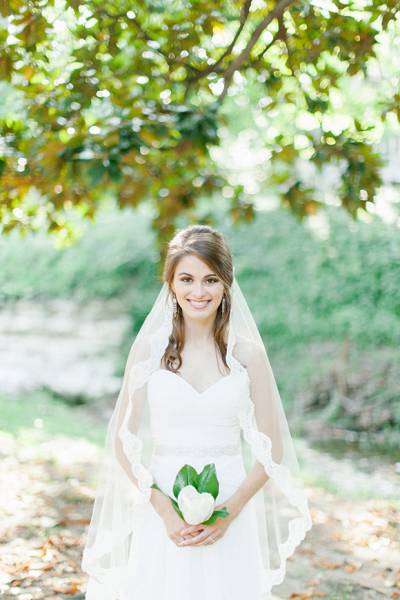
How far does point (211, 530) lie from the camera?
241cm

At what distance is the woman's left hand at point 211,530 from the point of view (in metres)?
2.38

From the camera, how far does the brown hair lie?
258 centimetres

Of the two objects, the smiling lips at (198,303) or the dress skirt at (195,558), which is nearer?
the dress skirt at (195,558)

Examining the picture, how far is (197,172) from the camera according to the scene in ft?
19.1

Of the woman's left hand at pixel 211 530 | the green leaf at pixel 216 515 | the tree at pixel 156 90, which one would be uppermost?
the tree at pixel 156 90

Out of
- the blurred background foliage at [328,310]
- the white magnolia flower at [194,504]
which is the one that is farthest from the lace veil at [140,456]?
the blurred background foliage at [328,310]

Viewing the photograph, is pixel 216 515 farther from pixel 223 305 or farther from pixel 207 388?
pixel 223 305

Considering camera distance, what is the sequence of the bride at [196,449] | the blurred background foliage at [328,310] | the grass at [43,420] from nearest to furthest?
the bride at [196,449]
the grass at [43,420]
the blurred background foliage at [328,310]

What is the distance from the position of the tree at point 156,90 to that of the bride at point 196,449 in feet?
4.88

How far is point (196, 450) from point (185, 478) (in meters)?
0.20

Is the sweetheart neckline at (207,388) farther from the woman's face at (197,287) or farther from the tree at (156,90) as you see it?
the tree at (156,90)

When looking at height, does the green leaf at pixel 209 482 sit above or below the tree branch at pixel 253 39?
below

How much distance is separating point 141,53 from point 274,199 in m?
5.53

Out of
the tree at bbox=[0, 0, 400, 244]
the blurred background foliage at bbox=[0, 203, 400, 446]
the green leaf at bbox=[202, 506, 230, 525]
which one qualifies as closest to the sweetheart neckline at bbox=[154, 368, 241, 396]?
the green leaf at bbox=[202, 506, 230, 525]
